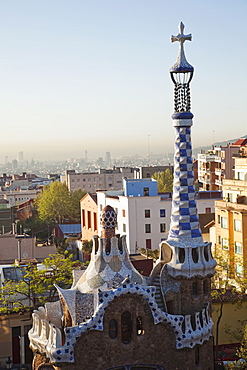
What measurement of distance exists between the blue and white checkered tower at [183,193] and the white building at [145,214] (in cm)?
3061

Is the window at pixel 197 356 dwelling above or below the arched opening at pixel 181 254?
below

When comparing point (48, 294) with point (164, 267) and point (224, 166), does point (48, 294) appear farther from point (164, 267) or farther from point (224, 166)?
point (224, 166)

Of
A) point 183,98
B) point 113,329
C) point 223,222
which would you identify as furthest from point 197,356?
point 223,222

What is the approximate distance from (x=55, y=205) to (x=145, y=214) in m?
31.5

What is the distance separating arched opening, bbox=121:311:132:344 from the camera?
17.2 metres

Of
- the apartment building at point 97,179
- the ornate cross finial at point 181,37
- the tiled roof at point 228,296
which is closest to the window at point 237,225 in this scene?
the tiled roof at point 228,296

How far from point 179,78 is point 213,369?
28.7 ft

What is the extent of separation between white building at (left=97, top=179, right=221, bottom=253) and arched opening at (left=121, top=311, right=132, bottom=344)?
32117 mm

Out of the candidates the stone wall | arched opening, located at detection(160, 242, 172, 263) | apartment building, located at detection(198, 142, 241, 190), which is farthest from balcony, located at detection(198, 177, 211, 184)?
the stone wall

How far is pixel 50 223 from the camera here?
3073 inches

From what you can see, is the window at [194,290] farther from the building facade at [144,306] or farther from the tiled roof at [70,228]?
the tiled roof at [70,228]

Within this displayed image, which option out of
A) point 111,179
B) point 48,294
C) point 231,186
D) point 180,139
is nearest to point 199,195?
point 231,186

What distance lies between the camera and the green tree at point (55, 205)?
260 ft

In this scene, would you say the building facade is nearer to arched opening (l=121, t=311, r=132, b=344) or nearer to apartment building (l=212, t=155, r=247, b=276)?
arched opening (l=121, t=311, r=132, b=344)
